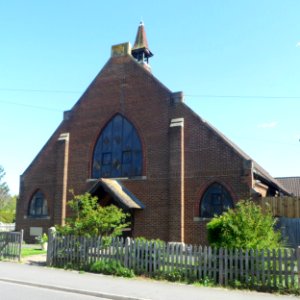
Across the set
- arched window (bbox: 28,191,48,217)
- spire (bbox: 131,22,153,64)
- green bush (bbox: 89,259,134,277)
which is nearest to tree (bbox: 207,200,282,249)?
green bush (bbox: 89,259,134,277)

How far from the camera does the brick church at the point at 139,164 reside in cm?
2005

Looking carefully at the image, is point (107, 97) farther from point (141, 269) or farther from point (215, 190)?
point (141, 269)

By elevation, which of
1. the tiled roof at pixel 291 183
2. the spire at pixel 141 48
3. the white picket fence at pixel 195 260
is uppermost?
the spire at pixel 141 48

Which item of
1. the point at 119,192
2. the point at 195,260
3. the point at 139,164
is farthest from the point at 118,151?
the point at 195,260

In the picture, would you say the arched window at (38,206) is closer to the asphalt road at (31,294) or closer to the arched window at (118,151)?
the arched window at (118,151)

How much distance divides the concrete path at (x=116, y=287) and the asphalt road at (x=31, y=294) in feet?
1.13

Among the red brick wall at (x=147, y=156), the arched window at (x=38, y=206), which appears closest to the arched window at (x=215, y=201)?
the red brick wall at (x=147, y=156)

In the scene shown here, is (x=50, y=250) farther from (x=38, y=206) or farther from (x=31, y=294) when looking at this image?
(x=38, y=206)

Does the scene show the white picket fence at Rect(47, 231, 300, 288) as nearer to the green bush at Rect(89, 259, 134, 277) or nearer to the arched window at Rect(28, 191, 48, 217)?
the green bush at Rect(89, 259, 134, 277)

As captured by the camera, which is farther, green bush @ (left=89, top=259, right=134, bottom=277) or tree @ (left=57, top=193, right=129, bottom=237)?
tree @ (left=57, top=193, right=129, bottom=237)

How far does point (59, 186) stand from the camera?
984 inches

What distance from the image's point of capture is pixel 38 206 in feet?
86.8

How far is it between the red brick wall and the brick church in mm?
53

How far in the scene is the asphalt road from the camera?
9.27 metres
